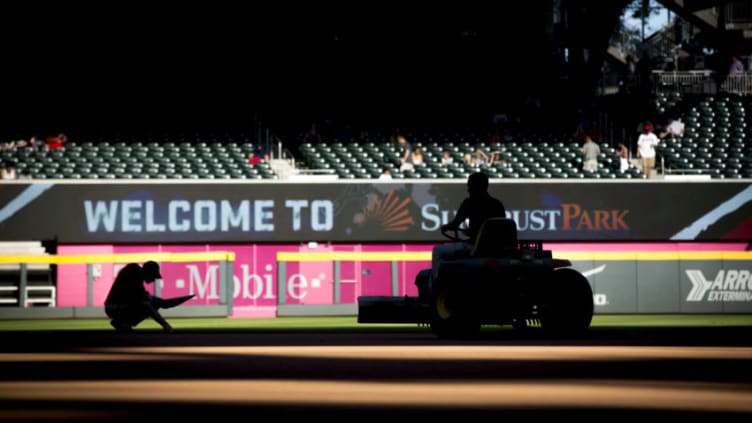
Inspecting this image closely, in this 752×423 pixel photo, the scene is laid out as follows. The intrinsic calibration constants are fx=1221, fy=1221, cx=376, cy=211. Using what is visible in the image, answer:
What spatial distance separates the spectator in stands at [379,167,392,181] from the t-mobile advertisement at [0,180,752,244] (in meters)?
0.38

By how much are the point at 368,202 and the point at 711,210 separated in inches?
337

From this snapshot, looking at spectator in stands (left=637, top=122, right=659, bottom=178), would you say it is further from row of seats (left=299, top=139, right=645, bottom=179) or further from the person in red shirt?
the person in red shirt

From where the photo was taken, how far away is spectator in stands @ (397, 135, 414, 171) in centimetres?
3177

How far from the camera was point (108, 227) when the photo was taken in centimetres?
3014

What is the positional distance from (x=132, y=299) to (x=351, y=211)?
1314 centimetres

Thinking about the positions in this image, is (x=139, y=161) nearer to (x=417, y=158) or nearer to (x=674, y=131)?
(x=417, y=158)

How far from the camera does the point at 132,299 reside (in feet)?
57.9

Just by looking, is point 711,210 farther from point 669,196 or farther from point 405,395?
point 405,395

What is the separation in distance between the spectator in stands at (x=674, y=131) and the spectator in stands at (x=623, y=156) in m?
1.19

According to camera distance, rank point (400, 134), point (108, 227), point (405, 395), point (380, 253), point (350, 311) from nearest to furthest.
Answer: point (405, 395)
point (350, 311)
point (380, 253)
point (108, 227)
point (400, 134)

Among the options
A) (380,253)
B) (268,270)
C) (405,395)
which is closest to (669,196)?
(380,253)

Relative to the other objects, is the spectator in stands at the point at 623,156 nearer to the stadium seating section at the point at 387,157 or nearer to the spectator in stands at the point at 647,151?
the stadium seating section at the point at 387,157

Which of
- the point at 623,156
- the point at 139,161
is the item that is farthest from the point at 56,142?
the point at 623,156

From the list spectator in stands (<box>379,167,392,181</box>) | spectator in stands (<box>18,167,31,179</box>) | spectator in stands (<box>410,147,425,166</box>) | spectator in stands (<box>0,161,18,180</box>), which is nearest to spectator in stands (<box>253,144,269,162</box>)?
spectator in stands (<box>379,167,392,181</box>)
